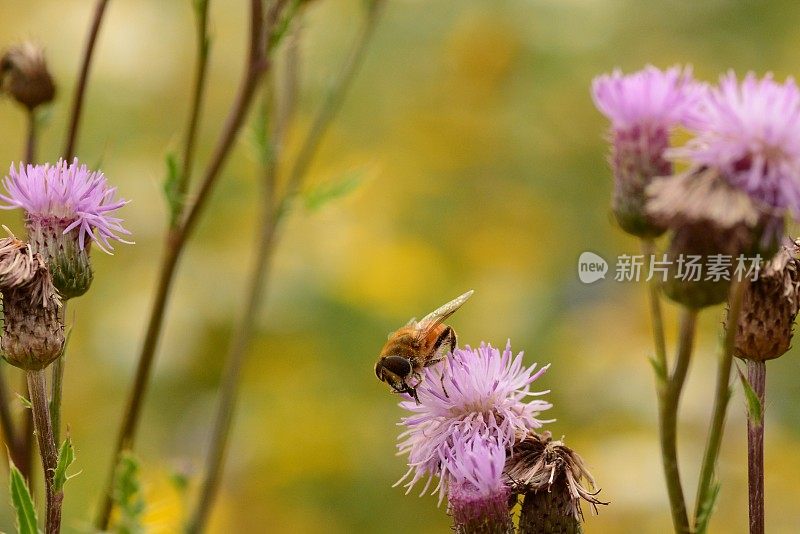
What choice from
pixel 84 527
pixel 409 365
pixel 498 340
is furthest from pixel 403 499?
pixel 409 365

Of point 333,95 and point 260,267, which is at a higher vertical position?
point 333,95

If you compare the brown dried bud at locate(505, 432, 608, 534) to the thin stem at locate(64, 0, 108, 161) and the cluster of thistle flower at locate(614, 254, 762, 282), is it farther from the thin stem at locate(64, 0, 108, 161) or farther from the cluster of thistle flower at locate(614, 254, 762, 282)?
the thin stem at locate(64, 0, 108, 161)

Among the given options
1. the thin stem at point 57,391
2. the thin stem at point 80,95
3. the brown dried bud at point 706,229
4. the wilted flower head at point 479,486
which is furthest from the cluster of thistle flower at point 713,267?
the thin stem at point 80,95

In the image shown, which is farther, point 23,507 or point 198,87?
point 198,87

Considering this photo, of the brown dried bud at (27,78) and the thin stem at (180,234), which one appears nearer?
the thin stem at (180,234)

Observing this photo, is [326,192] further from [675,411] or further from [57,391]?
[675,411]

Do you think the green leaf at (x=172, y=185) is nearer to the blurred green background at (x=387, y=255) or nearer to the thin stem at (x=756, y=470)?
the blurred green background at (x=387, y=255)

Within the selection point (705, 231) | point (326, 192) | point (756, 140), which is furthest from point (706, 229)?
point (326, 192)
